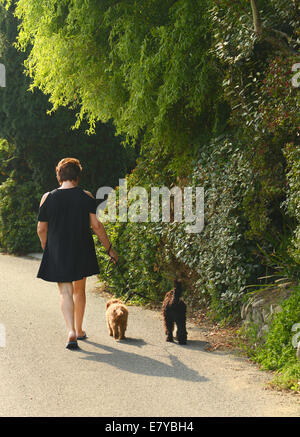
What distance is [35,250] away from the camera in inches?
605

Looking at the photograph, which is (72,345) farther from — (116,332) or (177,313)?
(177,313)

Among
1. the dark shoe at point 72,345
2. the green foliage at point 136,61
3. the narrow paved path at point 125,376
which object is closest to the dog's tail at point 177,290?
the narrow paved path at point 125,376

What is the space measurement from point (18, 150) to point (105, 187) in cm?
246

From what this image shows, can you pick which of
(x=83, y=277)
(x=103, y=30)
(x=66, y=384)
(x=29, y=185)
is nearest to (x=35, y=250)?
(x=29, y=185)

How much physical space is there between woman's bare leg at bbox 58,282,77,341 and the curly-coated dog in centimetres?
107

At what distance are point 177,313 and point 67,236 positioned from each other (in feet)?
4.98

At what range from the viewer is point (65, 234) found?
7004 millimetres

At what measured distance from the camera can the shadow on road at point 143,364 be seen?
5934 mm

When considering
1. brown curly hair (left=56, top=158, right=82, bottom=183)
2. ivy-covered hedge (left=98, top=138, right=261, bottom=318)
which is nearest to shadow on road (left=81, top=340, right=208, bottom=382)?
ivy-covered hedge (left=98, top=138, right=261, bottom=318)

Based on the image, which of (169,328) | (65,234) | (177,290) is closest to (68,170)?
(65,234)

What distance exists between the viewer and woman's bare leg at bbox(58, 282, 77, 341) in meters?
6.87

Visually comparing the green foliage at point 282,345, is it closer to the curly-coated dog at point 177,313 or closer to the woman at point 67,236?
the curly-coated dog at point 177,313

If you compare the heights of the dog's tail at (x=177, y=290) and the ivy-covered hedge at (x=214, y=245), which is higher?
the ivy-covered hedge at (x=214, y=245)

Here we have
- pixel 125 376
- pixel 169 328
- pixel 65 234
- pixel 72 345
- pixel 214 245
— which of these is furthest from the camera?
pixel 214 245
